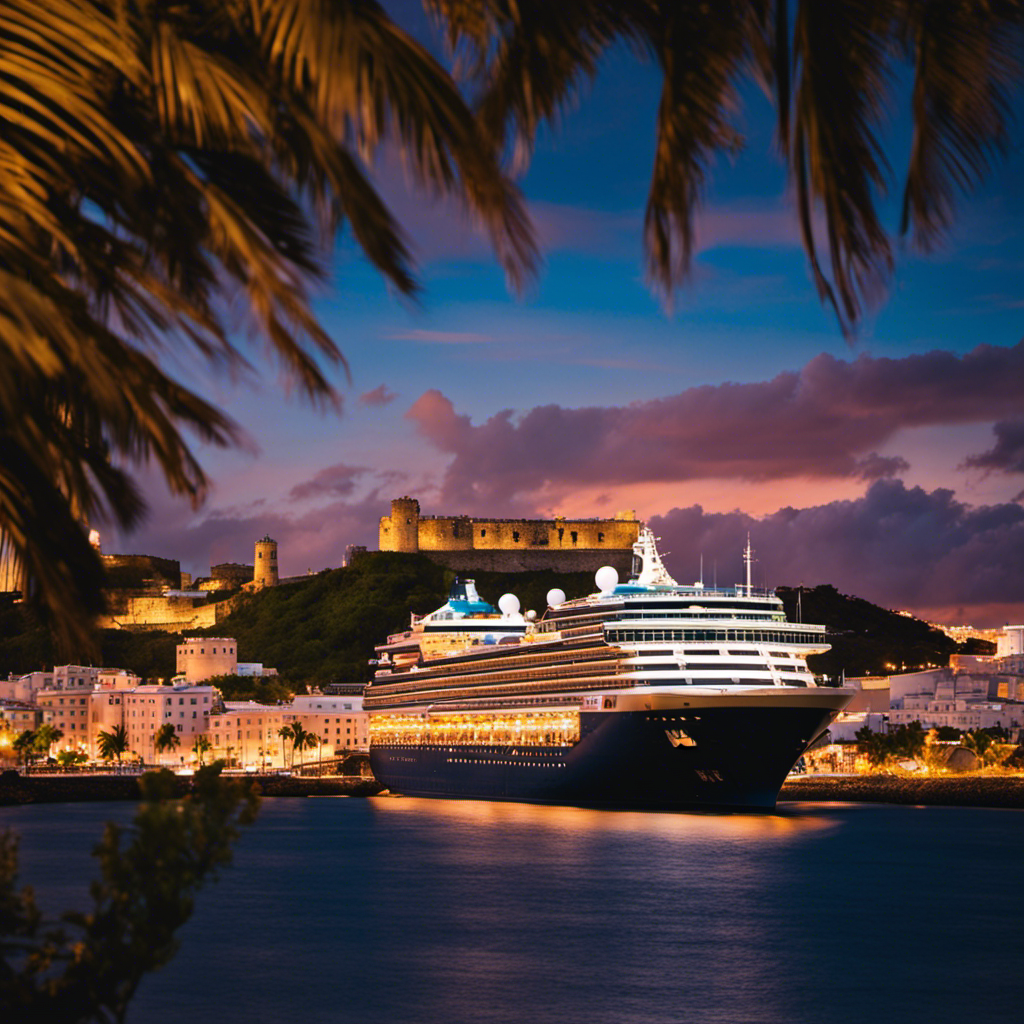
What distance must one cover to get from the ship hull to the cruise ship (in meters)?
0.05

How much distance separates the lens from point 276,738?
3762 inches

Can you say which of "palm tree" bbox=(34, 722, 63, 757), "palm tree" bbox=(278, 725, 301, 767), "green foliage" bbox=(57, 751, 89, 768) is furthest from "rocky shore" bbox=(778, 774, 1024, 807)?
"palm tree" bbox=(34, 722, 63, 757)

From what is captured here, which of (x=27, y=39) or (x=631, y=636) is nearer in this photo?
(x=27, y=39)

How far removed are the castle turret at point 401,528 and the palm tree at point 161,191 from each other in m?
114

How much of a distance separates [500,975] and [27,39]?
22.7 m

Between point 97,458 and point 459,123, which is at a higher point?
point 459,123

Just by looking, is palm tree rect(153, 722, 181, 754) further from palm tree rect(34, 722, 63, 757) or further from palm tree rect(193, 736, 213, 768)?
palm tree rect(34, 722, 63, 757)

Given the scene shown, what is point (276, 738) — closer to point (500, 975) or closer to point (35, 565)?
point (500, 975)

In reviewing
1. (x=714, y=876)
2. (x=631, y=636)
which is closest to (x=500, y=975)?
(x=714, y=876)

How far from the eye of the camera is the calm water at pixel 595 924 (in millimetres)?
23094

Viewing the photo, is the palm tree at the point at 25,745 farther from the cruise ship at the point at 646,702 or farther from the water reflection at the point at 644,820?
the cruise ship at the point at 646,702

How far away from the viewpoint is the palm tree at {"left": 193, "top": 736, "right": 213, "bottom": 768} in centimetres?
9350

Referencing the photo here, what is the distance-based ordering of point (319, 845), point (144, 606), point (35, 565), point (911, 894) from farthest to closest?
point (144, 606) → point (319, 845) → point (911, 894) → point (35, 565)

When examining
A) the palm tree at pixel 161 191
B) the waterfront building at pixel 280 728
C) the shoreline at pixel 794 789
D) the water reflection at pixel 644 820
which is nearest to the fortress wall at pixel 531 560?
the waterfront building at pixel 280 728
